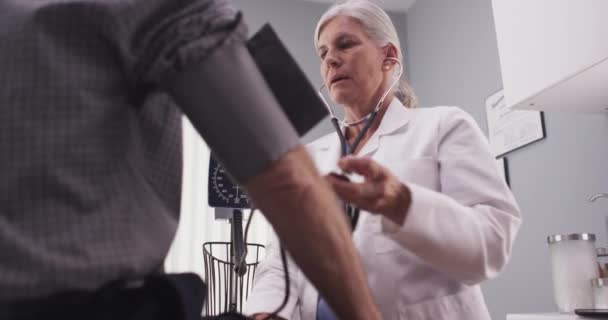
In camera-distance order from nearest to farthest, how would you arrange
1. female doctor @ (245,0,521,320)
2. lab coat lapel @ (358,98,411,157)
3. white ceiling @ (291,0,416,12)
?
female doctor @ (245,0,521,320) < lab coat lapel @ (358,98,411,157) < white ceiling @ (291,0,416,12)

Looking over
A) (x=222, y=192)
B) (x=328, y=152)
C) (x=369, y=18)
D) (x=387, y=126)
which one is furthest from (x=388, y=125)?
(x=222, y=192)

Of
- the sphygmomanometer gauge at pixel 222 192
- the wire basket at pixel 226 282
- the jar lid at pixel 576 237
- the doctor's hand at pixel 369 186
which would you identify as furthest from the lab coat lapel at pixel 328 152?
the jar lid at pixel 576 237

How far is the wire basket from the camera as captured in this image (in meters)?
1.49

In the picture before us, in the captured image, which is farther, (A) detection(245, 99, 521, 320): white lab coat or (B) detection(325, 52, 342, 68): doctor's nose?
(B) detection(325, 52, 342, 68): doctor's nose

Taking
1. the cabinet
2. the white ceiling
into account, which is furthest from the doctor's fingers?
the white ceiling

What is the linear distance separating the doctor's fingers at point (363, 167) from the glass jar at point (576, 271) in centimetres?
127

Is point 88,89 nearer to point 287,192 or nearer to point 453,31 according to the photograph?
point 287,192

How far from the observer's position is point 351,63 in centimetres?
134

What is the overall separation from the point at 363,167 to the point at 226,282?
1.19 m

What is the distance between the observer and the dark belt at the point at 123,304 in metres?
0.47

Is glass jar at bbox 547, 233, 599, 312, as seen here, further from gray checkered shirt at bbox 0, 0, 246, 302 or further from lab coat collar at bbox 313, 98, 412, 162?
gray checkered shirt at bbox 0, 0, 246, 302

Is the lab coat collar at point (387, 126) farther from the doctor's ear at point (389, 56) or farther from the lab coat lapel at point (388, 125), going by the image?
the doctor's ear at point (389, 56)

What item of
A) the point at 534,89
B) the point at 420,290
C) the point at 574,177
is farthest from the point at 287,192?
the point at 574,177

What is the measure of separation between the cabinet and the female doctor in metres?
0.58
